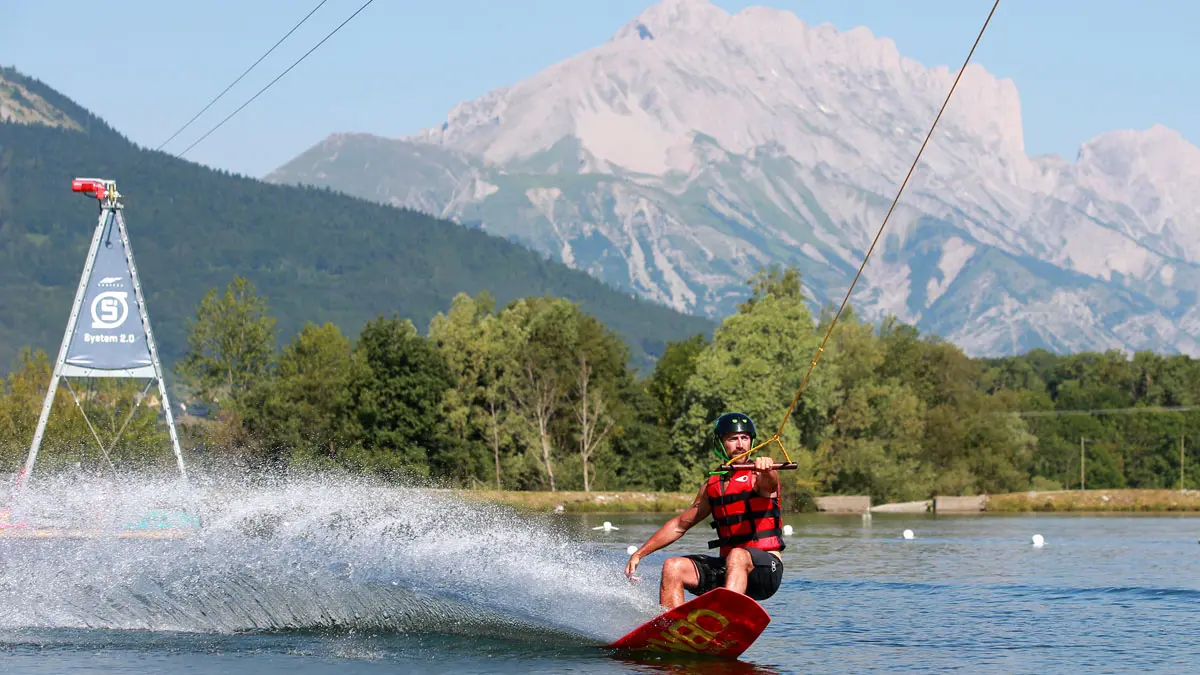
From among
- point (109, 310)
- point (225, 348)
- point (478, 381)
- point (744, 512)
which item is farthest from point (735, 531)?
point (225, 348)

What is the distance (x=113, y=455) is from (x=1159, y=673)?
51.1 meters

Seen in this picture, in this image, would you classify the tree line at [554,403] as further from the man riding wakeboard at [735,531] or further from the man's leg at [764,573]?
the man's leg at [764,573]

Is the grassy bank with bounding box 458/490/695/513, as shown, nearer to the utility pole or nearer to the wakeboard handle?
the wakeboard handle

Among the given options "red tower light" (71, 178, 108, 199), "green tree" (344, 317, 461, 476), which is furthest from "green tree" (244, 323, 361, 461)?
"red tower light" (71, 178, 108, 199)

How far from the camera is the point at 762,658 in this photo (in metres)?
15.6

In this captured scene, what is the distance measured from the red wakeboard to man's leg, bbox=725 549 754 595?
0.37 ft

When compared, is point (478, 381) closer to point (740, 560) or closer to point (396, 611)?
point (396, 611)

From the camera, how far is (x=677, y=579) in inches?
575

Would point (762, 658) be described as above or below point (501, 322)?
below

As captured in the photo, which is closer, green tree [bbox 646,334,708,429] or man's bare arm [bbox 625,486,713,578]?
man's bare arm [bbox 625,486,713,578]

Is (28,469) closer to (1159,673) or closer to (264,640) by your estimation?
(264,640)

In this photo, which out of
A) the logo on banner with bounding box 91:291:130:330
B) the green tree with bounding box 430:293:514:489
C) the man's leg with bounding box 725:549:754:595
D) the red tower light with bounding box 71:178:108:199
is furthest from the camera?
the green tree with bounding box 430:293:514:489

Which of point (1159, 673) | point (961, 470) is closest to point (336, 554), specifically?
point (1159, 673)

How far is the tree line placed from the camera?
7450 cm
